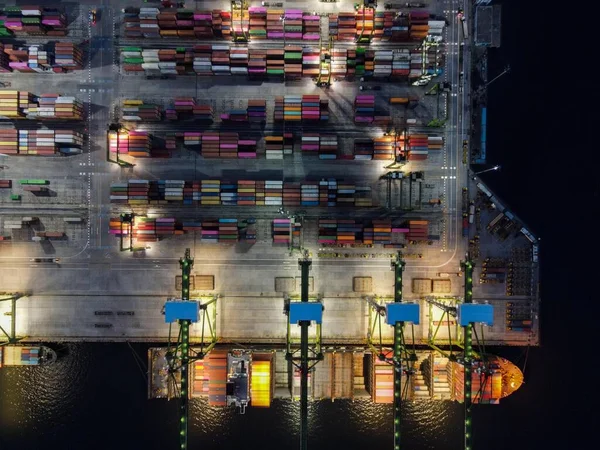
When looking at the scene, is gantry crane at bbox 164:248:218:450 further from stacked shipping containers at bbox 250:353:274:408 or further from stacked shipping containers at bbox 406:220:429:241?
stacked shipping containers at bbox 406:220:429:241

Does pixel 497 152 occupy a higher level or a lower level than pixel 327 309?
higher

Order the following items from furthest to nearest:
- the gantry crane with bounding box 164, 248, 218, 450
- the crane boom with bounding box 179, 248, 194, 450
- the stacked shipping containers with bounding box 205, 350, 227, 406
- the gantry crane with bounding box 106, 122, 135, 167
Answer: the stacked shipping containers with bounding box 205, 350, 227, 406 → the gantry crane with bounding box 106, 122, 135, 167 → the crane boom with bounding box 179, 248, 194, 450 → the gantry crane with bounding box 164, 248, 218, 450

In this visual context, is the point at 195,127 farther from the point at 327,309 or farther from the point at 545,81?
the point at 545,81

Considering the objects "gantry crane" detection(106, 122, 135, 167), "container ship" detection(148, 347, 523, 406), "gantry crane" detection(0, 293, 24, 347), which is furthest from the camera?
"gantry crane" detection(0, 293, 24, 347)

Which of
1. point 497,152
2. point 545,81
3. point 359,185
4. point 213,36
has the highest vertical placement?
point 213,36

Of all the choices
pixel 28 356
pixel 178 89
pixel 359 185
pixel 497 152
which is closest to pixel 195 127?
pixel 178 89

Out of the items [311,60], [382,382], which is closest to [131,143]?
[311,60]

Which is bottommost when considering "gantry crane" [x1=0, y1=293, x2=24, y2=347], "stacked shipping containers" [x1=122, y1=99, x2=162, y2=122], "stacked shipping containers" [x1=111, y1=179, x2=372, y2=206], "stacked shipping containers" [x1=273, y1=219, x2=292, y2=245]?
"gantry crane" [x1=0, y1=293, x2=24, y2=347]

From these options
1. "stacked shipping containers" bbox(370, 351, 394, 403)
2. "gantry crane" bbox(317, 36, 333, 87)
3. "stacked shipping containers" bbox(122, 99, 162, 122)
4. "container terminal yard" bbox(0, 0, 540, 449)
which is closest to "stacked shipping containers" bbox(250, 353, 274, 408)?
"container terminal yard" bbox(0, 0, 540, 449)
